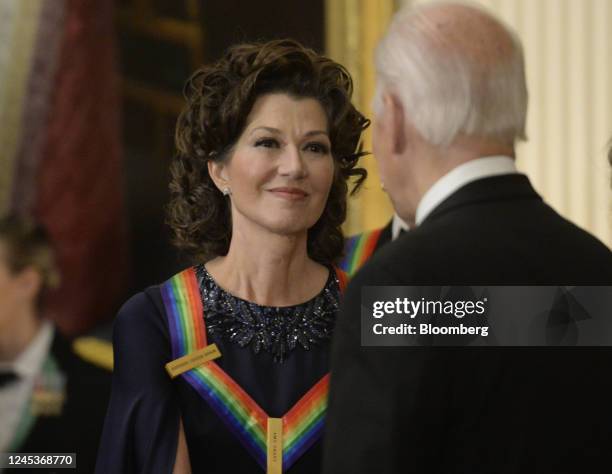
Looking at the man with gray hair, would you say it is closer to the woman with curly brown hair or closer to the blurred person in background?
the woman with curly brown hair

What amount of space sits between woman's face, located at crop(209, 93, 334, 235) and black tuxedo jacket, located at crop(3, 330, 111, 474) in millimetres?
2425

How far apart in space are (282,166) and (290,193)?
0.07m

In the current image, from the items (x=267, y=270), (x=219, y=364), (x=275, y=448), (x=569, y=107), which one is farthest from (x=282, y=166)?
(x=569, y=107)

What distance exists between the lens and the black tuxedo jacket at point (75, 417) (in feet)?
15.7

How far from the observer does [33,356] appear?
195 inches

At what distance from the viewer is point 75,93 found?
207 inches

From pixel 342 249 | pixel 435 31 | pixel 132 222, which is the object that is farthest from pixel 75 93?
pixel 435 31

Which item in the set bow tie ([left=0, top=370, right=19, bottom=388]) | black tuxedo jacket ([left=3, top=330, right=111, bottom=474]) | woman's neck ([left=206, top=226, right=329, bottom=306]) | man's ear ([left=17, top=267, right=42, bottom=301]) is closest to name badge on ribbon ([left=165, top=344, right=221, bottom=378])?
woman's neck ([left=206, top=226, right=329, bottom=306])

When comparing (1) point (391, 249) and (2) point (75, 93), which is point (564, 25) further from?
(1) point (391, 249)

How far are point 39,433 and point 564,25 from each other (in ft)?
10.4

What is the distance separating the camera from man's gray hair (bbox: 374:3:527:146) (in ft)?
5.42

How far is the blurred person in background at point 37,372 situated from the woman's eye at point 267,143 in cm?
253

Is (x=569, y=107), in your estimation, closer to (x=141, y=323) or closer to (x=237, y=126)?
(x=237, y=126)

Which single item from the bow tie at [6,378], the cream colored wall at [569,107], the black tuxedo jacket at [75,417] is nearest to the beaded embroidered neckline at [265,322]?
the black tuxedo jacket at [75,417]
